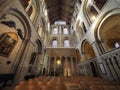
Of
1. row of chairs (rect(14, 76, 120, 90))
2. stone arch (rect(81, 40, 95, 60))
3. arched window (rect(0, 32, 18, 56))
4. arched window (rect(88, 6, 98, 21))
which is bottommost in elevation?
row of chairs (rect(14, 76, 120, 90))

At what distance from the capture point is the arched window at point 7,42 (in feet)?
18.6

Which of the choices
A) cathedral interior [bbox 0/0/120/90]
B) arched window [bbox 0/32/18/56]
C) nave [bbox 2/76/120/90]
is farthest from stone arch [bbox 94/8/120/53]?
arched window [bbox 0/32/18/56]

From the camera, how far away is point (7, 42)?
617 centimetres

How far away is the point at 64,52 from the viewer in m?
19.5

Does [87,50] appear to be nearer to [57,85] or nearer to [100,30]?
[100,30]

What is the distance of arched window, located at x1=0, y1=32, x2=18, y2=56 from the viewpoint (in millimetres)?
5673

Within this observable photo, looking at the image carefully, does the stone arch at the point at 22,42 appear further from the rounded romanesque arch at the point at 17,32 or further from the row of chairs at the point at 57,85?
the row of chairs at the point at 57,85

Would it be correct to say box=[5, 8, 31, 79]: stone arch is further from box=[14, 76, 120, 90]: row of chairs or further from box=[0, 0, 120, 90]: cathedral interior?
box=[14, 76, 120, 90]: row of chairs

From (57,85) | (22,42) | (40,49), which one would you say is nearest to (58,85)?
(57,85)

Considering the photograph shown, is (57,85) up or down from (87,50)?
down

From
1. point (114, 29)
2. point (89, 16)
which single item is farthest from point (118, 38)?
point (89, 16)

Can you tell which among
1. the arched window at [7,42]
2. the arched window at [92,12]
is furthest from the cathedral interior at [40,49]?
the arched window at [92,12]

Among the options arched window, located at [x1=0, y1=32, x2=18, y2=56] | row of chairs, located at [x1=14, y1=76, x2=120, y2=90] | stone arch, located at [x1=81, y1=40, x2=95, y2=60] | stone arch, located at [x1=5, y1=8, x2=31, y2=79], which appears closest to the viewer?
row of chairs, located at [x1=14, y1=76, x2=120, y2=90]

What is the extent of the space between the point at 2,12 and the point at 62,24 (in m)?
21.6
